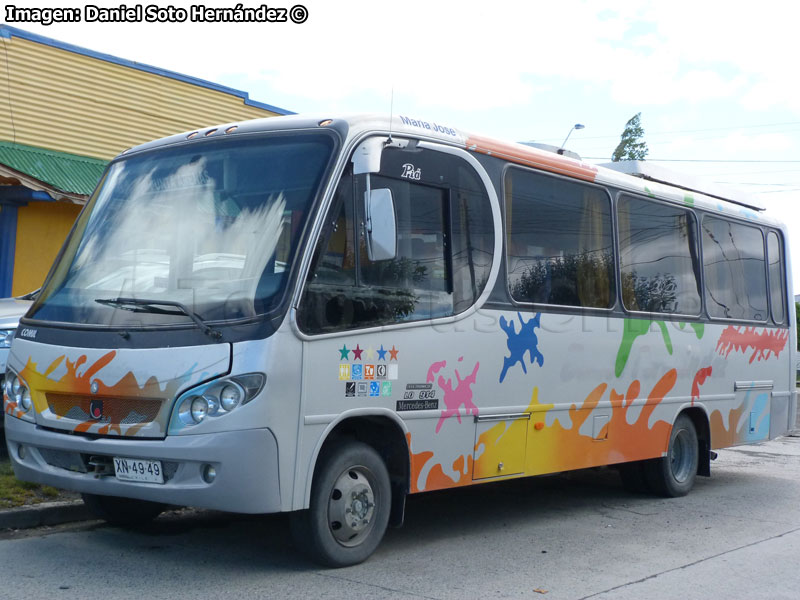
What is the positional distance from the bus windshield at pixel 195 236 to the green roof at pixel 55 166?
8037 millimetres

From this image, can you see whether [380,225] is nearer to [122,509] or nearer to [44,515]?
[122,509]

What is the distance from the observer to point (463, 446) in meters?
7.17

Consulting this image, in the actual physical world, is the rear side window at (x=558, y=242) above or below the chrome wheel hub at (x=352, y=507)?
above

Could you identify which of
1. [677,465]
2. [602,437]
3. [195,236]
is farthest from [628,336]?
[195,236]

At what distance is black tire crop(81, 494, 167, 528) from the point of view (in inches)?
285

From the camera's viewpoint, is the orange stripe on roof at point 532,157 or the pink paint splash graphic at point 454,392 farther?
the orange stripe on roof at point 532,157

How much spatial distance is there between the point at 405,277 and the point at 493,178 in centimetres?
135

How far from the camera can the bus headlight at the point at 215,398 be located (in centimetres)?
576

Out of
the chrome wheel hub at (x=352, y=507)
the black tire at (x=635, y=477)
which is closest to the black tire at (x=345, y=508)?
the chrome wheel hub at (x=352, y=507)

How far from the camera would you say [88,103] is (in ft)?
55.3

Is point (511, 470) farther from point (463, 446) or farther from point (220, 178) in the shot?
point (220, 178)

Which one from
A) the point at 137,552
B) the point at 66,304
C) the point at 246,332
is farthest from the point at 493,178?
the point at 137,552

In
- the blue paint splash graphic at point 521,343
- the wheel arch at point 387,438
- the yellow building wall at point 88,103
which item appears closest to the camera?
the wheel arch at point 387,438

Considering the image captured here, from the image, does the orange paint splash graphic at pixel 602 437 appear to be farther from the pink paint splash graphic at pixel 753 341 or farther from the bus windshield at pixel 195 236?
the bus windshield at pixel 195 236
